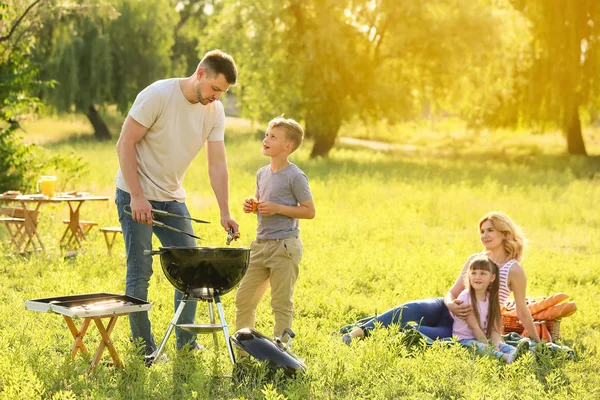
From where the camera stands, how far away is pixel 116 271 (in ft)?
30.2

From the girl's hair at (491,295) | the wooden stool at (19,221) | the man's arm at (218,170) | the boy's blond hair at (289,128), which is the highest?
the boy's blond hair at (289,128)

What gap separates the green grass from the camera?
16.9 feet

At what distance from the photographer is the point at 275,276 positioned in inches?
236

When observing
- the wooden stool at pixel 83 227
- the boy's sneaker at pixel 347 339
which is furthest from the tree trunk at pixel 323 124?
the boy's sneaker at pixel 347 339

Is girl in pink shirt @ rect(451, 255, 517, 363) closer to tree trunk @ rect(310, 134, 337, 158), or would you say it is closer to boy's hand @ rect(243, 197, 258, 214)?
boy's hand @ rect(243, 197, 258, 214)

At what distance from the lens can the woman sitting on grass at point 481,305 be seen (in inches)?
258

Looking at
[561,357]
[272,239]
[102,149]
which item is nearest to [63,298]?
[272,239]

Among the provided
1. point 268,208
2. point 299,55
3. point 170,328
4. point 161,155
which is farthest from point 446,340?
point 299,55

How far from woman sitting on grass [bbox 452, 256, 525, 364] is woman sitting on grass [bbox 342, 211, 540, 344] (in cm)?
8

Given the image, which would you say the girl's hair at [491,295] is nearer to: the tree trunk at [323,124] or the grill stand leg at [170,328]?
the grill stand leg at [170,328]

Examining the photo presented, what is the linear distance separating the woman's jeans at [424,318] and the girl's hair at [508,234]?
728 millimetres

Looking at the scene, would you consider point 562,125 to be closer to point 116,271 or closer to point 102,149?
point 102,149

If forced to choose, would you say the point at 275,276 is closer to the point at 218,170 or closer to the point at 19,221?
the point at 218,170

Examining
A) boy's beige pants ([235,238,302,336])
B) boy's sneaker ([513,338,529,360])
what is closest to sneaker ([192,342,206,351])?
boy's beige pants ([235,238,302,336])
